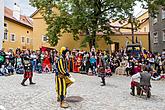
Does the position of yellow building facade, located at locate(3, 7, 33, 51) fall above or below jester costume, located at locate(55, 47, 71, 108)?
above

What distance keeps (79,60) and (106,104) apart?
12.7 metres

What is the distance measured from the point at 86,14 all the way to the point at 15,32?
23.5 metres

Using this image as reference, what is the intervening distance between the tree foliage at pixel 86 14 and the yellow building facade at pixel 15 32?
45.9 ft

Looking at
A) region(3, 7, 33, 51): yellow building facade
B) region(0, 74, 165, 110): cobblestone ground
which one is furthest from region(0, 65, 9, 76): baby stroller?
region(3, 7, 33, 51): yellow building facade

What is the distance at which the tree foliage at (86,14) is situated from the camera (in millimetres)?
29078

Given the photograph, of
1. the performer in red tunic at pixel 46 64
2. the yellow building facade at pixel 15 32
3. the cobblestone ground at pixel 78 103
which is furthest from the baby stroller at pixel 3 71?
the yellow building facade at pixel 15 32

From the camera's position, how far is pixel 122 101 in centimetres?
1173

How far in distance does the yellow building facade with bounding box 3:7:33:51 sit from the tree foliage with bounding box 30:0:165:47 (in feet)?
45.9

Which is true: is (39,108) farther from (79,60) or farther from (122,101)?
(79,60)

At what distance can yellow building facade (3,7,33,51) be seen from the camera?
46.6 m

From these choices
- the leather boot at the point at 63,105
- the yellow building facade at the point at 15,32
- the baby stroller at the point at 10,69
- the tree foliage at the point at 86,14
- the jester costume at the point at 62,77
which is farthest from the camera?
the yellow building facade at the point at 15,32

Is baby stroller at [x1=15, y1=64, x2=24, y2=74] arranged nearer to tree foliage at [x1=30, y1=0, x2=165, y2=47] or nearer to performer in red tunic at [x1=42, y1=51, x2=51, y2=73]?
performer in red tunic at [x1=42, y1=51, x2=51, y2=73]

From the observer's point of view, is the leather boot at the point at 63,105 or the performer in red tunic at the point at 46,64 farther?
the performer in red tunic at the point at 46,64

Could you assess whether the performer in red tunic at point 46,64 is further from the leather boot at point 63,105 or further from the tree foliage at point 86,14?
the leather boot at point 63,105
